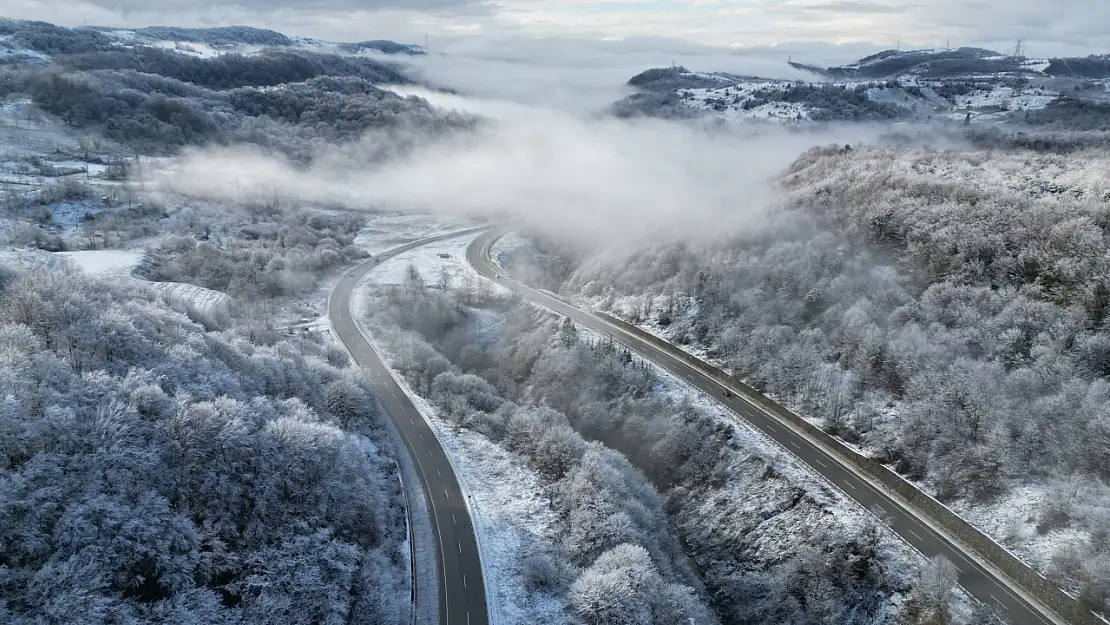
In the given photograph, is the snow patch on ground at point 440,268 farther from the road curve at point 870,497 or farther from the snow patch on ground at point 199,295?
the road curve at point 870,497

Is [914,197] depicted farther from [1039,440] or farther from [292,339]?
[292,339]

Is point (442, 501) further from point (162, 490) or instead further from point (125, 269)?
point (125, 269)

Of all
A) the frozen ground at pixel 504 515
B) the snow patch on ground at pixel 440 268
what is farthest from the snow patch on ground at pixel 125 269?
the frozen ground at pixel 504 515

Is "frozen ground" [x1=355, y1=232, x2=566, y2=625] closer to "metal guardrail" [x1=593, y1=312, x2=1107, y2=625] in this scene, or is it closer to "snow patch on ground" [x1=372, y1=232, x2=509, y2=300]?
"metal guardrail" [x1=593, y1=312, x2=1107, y2=625]

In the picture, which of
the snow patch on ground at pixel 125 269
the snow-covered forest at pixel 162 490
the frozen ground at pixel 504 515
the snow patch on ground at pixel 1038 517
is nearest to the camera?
the snow-covered forest at pixel 162 490

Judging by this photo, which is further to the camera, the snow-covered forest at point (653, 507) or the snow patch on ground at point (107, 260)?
the snow patch on ground at point (107, 260)

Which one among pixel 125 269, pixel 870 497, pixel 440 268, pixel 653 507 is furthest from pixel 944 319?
pixel 125 269
